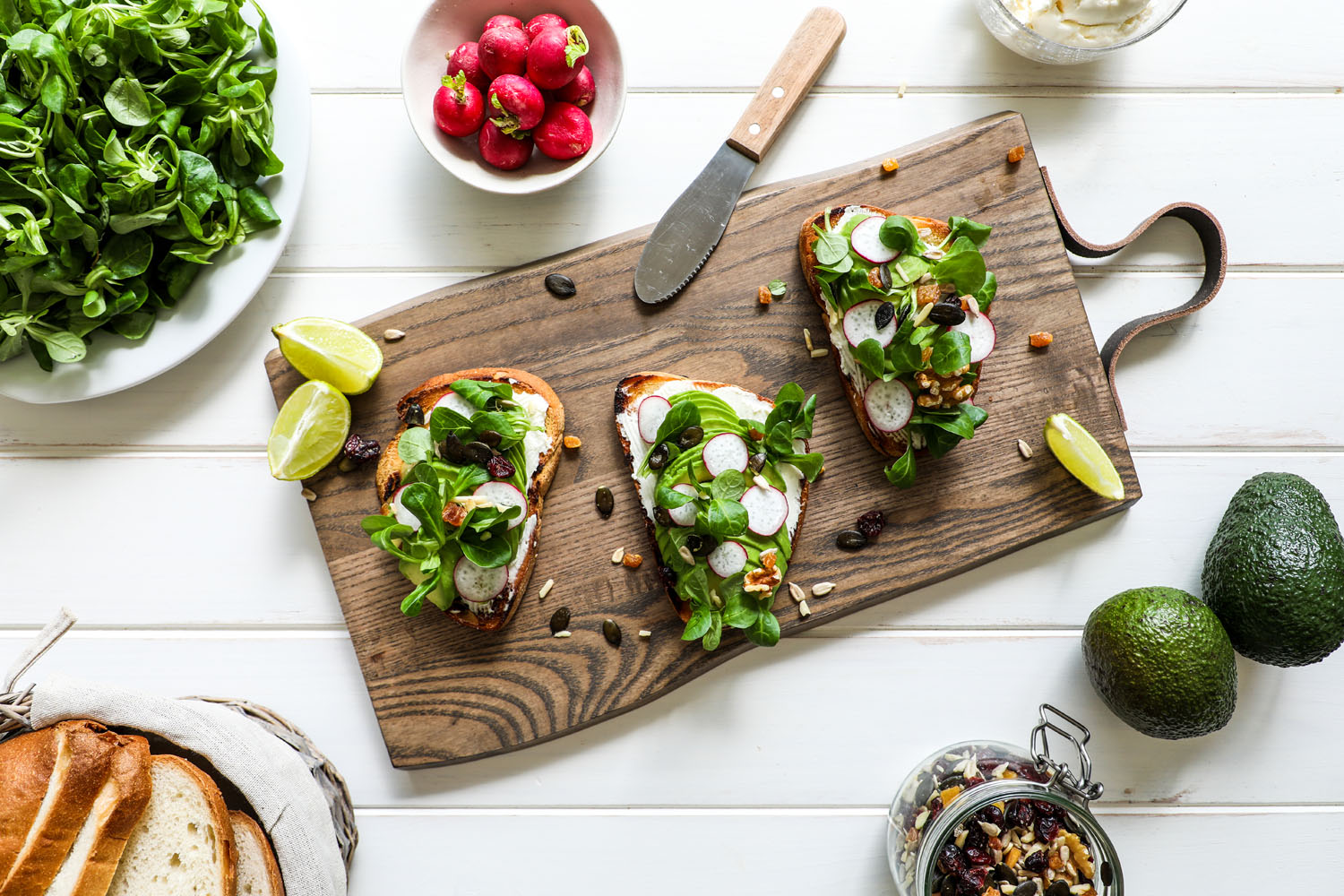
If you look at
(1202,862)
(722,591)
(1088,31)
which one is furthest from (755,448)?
(1202,862)

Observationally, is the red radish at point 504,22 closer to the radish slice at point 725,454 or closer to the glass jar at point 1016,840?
the radish slice at point 725,454

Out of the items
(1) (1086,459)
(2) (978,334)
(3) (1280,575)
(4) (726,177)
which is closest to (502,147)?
(4) (726,177)

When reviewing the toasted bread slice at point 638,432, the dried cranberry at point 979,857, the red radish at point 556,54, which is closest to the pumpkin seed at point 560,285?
the toasted bread slice at point 638,432

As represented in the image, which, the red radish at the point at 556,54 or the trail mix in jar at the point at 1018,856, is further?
the red radish at the point at 556,54

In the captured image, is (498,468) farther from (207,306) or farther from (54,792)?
(54,792)

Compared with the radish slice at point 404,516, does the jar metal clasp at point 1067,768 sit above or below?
above

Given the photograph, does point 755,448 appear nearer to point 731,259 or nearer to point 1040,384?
point 731,259
